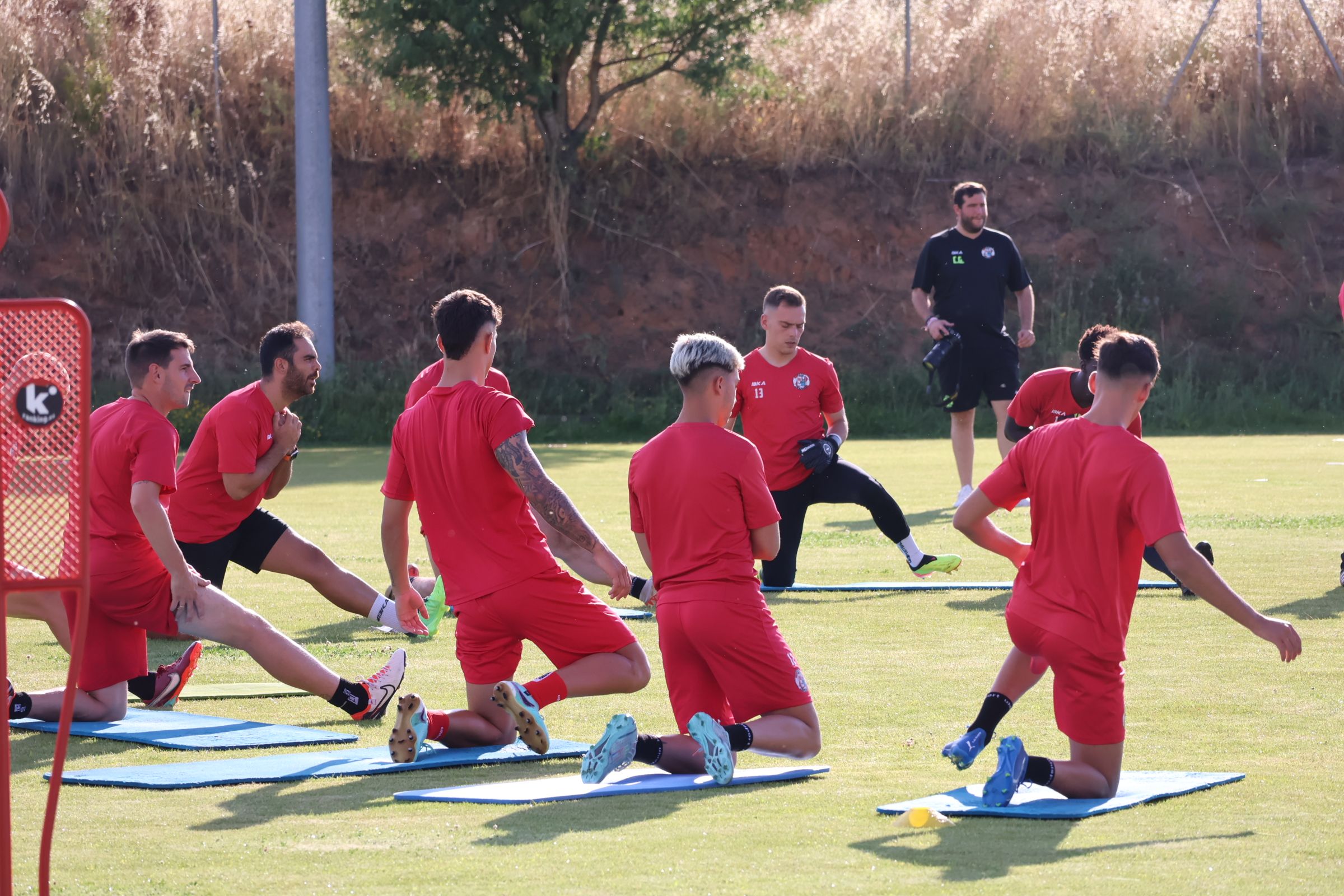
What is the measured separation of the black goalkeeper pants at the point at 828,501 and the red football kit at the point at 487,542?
4.22 m

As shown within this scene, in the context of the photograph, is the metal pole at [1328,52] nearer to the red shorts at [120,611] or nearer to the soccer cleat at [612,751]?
the red shorts at [120,611]

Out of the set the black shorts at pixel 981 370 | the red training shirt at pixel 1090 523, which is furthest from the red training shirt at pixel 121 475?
the black shorts at pixel 981 370

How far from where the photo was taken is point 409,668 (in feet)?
27.2

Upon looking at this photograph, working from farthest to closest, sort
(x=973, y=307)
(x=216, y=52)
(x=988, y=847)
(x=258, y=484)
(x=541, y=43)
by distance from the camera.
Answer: (x=216, y=52), (x=541, y=43), (x=973, y=307), (x=258, y=484), (x=988, y=847)

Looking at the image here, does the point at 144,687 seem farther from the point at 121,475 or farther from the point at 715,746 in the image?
the point at 715,746

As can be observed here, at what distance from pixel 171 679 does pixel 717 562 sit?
8.53 feet

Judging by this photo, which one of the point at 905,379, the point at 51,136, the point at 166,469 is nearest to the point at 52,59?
the point at 51,136

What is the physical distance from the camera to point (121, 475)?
7191 millimetres

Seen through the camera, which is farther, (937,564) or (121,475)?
(937,564)

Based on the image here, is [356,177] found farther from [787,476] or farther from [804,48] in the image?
[787,476]

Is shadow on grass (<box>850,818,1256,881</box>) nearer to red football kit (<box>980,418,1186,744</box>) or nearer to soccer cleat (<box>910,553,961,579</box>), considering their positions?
red football kit (<box>980,418,1186,744</box>)

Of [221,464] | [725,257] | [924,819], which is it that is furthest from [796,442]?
[725,257]

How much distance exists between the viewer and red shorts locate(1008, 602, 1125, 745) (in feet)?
18.1

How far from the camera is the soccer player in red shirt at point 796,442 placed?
10.5m
